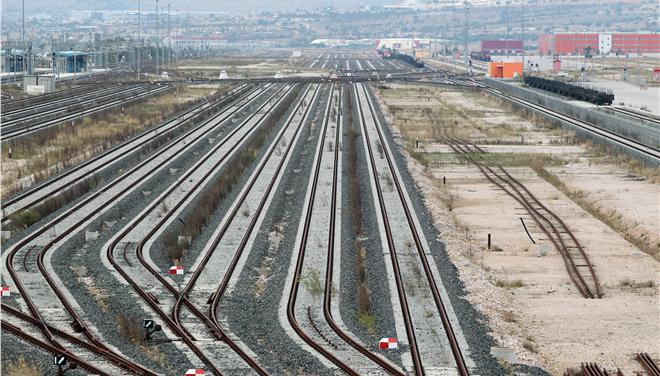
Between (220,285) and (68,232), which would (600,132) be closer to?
(68,232)

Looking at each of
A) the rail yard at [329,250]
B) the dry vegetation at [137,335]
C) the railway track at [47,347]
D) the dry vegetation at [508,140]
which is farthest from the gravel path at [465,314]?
the railway track at [47,347]

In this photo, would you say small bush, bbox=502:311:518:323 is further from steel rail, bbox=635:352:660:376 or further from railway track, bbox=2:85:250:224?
railway track, bbox=2:85:250:224

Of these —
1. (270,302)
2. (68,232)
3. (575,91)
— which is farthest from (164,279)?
(575,91)

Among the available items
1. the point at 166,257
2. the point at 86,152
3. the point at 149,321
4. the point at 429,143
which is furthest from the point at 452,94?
the point at 149,321

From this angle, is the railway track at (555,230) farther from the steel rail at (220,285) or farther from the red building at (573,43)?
the red building at (573,43)

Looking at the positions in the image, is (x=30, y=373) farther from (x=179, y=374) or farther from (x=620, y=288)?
(x=620, y=288)

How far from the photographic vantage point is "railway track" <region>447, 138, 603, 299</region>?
2100cm

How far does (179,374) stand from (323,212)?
14.0 metres

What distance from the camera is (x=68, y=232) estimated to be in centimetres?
2494

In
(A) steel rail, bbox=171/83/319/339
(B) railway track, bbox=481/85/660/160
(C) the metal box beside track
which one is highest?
(C) the metal box beside track

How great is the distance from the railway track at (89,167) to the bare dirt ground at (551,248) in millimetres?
10164

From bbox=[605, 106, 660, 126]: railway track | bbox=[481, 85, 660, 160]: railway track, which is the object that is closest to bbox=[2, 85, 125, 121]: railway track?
bbox=[481, 85, 660, 160]: railway track

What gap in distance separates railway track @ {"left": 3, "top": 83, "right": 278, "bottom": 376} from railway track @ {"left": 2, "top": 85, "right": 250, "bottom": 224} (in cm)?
108

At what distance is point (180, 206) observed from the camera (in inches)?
1147
